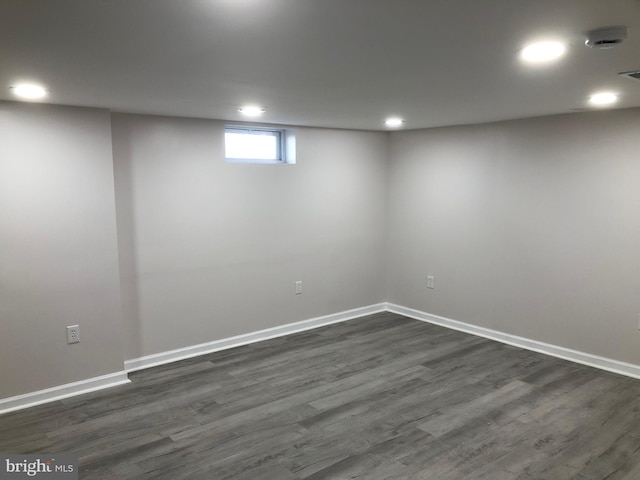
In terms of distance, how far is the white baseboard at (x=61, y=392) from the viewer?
3.14m

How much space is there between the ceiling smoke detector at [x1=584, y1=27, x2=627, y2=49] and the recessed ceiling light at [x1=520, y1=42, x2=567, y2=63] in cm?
11

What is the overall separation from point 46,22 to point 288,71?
102 cm

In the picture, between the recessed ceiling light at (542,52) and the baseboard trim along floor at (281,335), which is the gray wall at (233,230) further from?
the recessed ceiling light at (542,52)

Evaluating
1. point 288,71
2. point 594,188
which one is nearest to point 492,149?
point 594,188

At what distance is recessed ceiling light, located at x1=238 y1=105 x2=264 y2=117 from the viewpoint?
332 cm

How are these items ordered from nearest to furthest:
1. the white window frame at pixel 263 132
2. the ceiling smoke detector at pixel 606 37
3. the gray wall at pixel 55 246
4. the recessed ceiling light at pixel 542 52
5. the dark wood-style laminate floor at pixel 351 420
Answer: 1. the ceiling smoke detector at pixel 606 37
2. the recessed ceiling light at pixel 542 52
3. the dark wood-style laminate floor at pixel 351 420
4. the gray wall at pixel 55 246
5. the white window frame at pixel 263 132

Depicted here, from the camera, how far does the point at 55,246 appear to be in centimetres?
323

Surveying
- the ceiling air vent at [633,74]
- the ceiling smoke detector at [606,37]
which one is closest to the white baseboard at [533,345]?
the ceiling air vent at [633,74]

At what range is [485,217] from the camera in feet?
14.8

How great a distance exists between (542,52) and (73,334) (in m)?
3.42

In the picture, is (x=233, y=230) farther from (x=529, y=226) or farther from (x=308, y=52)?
(x=529, y=226)

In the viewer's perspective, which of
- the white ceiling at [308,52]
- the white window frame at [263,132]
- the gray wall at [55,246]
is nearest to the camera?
the white ceiling at [308,52]

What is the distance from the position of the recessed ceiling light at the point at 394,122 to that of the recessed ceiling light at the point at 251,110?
3.84 ft

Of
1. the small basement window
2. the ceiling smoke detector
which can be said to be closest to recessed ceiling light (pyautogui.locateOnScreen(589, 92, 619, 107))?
the ceiling smoke detector
